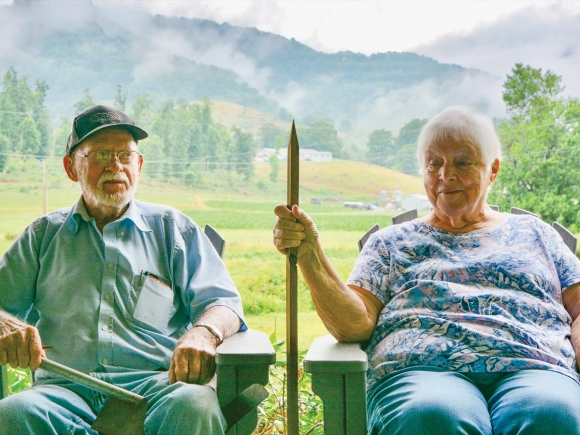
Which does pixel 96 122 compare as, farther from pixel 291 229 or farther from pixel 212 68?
pixel 212 68

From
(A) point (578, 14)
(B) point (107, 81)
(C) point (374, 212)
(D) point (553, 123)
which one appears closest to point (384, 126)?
(C) point (374, 212)

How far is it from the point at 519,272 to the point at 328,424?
2.66ft

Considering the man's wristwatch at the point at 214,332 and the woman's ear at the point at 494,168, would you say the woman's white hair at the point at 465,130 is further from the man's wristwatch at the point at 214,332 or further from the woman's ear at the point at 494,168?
the man's wristwatch at the point at 214,332

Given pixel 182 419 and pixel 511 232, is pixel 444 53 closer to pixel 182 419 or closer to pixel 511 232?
pixel 511 232

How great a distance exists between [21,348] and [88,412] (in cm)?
28

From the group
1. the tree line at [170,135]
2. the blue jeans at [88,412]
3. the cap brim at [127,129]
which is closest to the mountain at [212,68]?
the tree line at [170,135]

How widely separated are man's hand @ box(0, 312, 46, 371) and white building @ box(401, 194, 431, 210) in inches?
98.6

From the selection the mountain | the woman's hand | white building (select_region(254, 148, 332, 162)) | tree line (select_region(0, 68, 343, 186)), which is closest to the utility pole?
tree line (select_region(0, 68, 343, 186))

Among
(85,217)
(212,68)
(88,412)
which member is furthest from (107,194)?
(212,68)

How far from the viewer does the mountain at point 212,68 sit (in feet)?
12.8

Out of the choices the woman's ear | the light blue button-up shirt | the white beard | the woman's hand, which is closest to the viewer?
the woman's hand

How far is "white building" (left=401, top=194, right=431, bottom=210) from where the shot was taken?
395 cm

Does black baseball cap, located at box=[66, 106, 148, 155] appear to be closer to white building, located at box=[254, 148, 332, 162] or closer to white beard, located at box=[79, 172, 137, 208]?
white beard, located at box=[79, 172, 137, 208]

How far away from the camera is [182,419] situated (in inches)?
71.5
